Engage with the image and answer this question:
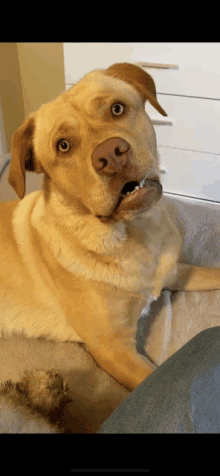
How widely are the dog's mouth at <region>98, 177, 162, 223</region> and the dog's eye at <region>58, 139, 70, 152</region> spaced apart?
236 millimetres

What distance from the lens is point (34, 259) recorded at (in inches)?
50.7

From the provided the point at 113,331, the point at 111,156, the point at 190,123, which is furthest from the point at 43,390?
the point at 190,123

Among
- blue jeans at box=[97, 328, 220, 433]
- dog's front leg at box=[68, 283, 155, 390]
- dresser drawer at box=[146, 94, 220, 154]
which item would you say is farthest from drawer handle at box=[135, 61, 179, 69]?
blue jeans at box=[97, 328, 220, 433]

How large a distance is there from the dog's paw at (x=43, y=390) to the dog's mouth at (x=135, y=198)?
500 mm

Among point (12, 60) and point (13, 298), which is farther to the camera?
point (12, 60)

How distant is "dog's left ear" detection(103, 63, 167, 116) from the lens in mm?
1155

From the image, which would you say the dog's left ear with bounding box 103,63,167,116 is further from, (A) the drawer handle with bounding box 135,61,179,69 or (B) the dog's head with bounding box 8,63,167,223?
(A) the drawer handle with bounding box 135,61,179,69

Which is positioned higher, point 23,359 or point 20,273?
point 20,273

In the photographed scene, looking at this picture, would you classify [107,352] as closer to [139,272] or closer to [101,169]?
[139,272]

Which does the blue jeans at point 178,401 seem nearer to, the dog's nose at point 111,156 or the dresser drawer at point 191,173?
the dog's nose at point 111,156

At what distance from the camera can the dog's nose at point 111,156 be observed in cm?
89

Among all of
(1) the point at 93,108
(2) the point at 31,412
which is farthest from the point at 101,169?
(2) the point at 31,412

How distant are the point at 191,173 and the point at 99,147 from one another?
1771 mm
